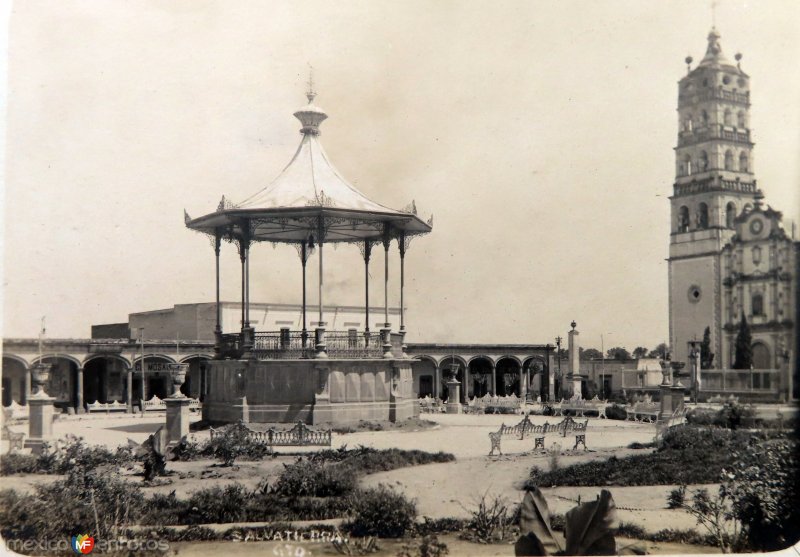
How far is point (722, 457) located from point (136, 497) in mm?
10266

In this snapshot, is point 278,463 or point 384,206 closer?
point 278,463

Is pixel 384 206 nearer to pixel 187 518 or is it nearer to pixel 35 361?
pixel 35 361

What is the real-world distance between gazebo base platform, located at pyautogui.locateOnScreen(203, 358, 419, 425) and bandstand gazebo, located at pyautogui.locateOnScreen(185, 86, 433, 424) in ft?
0.09

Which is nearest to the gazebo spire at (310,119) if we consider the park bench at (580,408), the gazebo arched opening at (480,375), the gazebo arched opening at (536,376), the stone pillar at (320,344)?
the stone pillar at (320,344)

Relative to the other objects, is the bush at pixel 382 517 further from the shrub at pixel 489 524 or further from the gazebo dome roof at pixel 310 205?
the gazebo dome roof at pixel 310 205

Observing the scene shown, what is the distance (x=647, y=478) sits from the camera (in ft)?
45.5

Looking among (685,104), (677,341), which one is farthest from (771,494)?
(677,341)

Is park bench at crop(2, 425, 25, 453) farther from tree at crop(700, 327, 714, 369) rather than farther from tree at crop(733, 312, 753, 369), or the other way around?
tree at crop(700, 327, 714, 369)

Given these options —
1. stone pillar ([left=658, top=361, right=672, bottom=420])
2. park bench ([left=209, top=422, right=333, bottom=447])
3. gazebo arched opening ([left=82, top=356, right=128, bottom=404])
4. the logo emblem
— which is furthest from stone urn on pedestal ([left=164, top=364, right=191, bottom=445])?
gazebo arched opening ([left=82, top=356, right=128, bottom=404])

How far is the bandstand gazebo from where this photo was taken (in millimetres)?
20766

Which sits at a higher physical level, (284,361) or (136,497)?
(284,361)

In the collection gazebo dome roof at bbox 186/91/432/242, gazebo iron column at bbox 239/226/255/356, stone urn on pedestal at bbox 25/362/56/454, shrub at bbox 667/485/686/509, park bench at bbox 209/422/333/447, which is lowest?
shrub at bbox 667/485/686/509

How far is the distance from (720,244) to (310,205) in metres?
39.4

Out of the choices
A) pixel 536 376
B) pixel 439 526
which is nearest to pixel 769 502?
pixel 439 526
